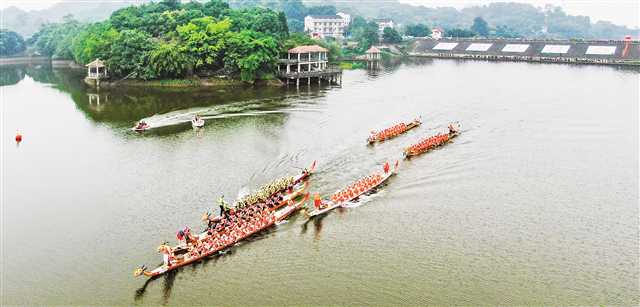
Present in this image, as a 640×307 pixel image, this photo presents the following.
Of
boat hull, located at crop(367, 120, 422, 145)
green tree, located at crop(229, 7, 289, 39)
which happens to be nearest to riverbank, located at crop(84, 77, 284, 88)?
green tree, located at crop(229, 7, 289, 39)

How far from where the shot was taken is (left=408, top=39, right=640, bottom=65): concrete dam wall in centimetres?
9994

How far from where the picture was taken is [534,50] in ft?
357

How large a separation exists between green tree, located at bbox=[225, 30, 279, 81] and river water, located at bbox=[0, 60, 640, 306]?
9728 millimetres

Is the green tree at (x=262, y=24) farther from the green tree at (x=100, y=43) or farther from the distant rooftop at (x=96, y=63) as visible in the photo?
the distant rooftop at (x=96, y=63)

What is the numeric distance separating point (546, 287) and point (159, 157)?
2524 cm

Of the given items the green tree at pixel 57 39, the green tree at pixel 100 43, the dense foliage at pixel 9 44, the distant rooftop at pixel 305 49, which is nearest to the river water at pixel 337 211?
the green tree at pixel 100 43

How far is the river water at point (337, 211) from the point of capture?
22250mm

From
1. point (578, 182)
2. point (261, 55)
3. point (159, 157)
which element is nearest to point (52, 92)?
point (261, 55)

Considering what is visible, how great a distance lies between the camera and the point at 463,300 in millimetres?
21297

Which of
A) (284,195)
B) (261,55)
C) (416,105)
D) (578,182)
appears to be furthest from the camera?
(261,55)

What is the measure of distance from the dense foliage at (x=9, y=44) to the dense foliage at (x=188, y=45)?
4172 cm

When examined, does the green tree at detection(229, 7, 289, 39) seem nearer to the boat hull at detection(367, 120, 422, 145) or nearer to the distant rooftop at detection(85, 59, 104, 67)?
the distant rooftop at detection(85, 59, 104, 67)

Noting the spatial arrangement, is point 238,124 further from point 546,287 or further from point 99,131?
point 546,287

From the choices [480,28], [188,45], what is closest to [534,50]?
[480,28]
